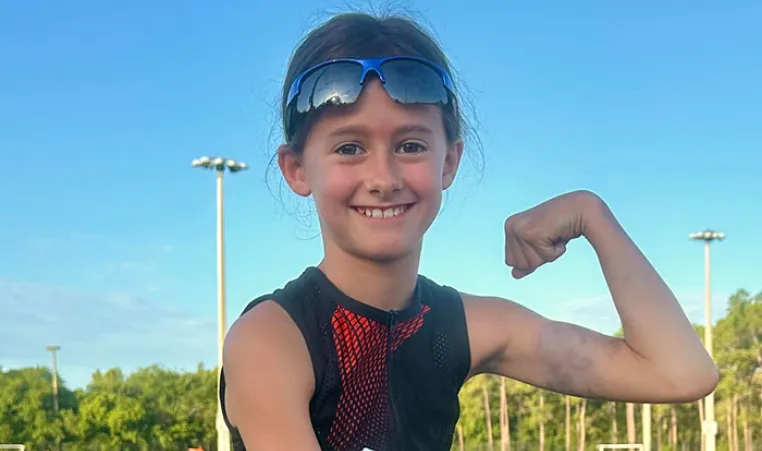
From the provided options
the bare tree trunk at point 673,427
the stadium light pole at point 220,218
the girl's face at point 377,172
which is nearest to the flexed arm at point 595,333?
the girl's face at point 377,172

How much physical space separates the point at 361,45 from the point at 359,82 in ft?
0.53

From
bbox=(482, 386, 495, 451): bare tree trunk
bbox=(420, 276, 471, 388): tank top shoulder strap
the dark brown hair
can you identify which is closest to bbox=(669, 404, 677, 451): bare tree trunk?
bbox=(482, 386, 495, 451): bare tree trunk

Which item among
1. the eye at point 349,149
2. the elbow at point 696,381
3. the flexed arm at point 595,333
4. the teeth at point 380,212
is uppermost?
the eye at point 349,149

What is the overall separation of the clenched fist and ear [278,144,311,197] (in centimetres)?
52

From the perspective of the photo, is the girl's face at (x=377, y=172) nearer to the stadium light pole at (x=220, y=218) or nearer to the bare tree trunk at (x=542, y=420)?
the stadium light pole at (x=220, y=218)

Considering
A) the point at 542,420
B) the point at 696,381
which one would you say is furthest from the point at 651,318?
the point at 542,420

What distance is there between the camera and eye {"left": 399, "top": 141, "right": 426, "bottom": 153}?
1.72 m

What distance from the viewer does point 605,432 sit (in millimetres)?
43906

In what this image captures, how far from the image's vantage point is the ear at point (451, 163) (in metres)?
1.92

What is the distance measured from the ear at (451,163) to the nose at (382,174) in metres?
0.22

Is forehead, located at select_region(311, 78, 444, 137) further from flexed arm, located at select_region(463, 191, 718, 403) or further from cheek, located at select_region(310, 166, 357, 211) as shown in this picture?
flexed arm, located at select_region(463, 191, 718, 403)

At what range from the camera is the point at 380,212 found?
171cm

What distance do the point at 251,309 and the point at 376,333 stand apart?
0.25m

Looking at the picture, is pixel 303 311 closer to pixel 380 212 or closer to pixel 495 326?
pixel 380 212
